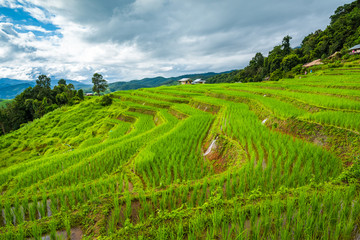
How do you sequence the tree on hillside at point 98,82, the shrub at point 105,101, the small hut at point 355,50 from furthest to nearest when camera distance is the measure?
the tree on hillside at point 98,82
the shrub at point 105,101
the small hut at point 355,50

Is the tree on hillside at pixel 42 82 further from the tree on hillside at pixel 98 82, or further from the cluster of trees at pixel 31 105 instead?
the tree on hillside at pixel 98 82

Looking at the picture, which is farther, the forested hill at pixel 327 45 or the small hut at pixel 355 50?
the forested hill at pixel 327 45

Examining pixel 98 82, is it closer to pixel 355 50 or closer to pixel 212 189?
pixel 212 189

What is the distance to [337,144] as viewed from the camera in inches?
157

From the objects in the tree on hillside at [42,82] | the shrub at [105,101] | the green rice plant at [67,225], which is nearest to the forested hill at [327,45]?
the shrub at [105,101]

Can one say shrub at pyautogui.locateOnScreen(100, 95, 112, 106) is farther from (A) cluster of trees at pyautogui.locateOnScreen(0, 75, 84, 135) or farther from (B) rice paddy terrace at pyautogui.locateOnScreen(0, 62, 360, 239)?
(B) rice paddy terrace at pyautogui.locateOnScreen(0, 62, 360, 239)

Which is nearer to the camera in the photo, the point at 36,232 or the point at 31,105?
the point at 36,232

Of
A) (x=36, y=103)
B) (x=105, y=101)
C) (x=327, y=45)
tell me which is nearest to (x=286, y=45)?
(x=327, y=45)

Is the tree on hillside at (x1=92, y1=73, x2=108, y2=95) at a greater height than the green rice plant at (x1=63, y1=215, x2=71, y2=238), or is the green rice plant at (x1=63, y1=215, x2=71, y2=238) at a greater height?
the tree on hillside at (x1=92, y1=73, x2=108, y2=95)

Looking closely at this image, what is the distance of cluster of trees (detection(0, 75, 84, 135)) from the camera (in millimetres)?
32125

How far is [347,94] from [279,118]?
17.4 ft

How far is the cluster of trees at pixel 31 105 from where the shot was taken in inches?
1265

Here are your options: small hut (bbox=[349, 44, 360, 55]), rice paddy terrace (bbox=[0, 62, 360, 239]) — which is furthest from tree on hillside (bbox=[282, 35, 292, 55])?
rice paddy terrace (bbox=[0, 62, 360, 239])

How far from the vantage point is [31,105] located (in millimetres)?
34281
